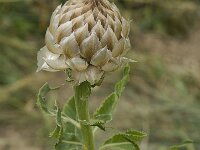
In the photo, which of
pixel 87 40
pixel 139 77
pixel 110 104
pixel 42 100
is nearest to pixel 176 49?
pixel 139 77

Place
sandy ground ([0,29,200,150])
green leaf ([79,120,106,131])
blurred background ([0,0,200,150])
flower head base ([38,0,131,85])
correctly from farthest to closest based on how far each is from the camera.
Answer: sandy ground ([0,29,200,150]), blurred background ([0,0,200,150]), green leaf ([79,120,106,131]), flower head base ([38,0,131,85])

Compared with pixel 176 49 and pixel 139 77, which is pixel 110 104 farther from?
pixel 176 49

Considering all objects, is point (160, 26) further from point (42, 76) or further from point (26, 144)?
point (26, 144)

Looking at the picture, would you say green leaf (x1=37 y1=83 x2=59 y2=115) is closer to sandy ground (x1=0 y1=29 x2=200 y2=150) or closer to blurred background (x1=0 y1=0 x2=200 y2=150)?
blurred background (x1=0 y1=0 x2=200 y2=150)

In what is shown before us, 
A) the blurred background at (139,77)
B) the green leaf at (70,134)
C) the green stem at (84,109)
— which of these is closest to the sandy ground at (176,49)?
the blurred background at (139,77)

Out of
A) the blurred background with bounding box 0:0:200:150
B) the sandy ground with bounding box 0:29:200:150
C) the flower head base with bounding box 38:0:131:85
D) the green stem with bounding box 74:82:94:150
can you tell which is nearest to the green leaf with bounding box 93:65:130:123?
the green stem with bounding box 74:82:94:150

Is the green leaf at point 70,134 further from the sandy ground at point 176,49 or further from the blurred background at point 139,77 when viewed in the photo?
the sandy ground at point 176,49
